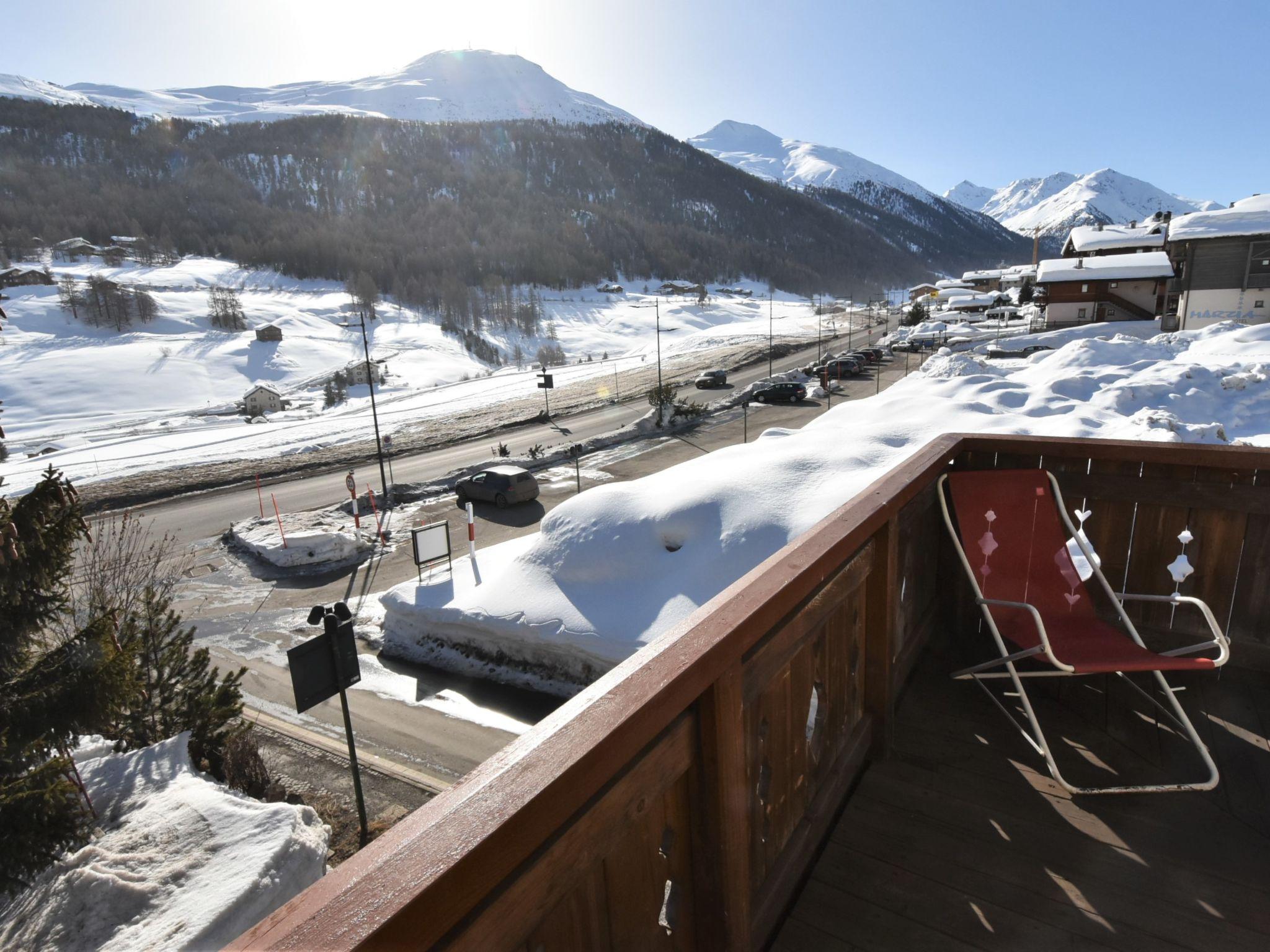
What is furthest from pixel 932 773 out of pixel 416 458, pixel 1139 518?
pixel 416 458

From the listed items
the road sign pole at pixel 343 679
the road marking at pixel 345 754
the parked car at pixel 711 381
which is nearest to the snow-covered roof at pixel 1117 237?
the parked car at pixel 711 381

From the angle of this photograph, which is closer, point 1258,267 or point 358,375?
point 1258,267

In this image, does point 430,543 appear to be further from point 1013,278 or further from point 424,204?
point 424,204

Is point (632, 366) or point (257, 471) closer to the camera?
point (257, 471)

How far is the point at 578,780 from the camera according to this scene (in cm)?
103

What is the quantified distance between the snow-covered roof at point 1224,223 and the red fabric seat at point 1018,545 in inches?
1484

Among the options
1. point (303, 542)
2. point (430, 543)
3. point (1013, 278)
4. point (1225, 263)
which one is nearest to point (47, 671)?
point (430, 543)

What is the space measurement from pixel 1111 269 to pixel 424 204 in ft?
431

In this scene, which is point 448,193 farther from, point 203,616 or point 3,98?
point 203,616

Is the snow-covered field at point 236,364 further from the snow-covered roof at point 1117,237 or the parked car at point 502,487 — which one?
the snow-covered roof at point 1117,237

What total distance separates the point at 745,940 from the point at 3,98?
217316mm

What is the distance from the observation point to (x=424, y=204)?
458ft

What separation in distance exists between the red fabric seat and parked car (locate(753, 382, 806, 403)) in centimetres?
2910

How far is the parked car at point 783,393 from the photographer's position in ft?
104
